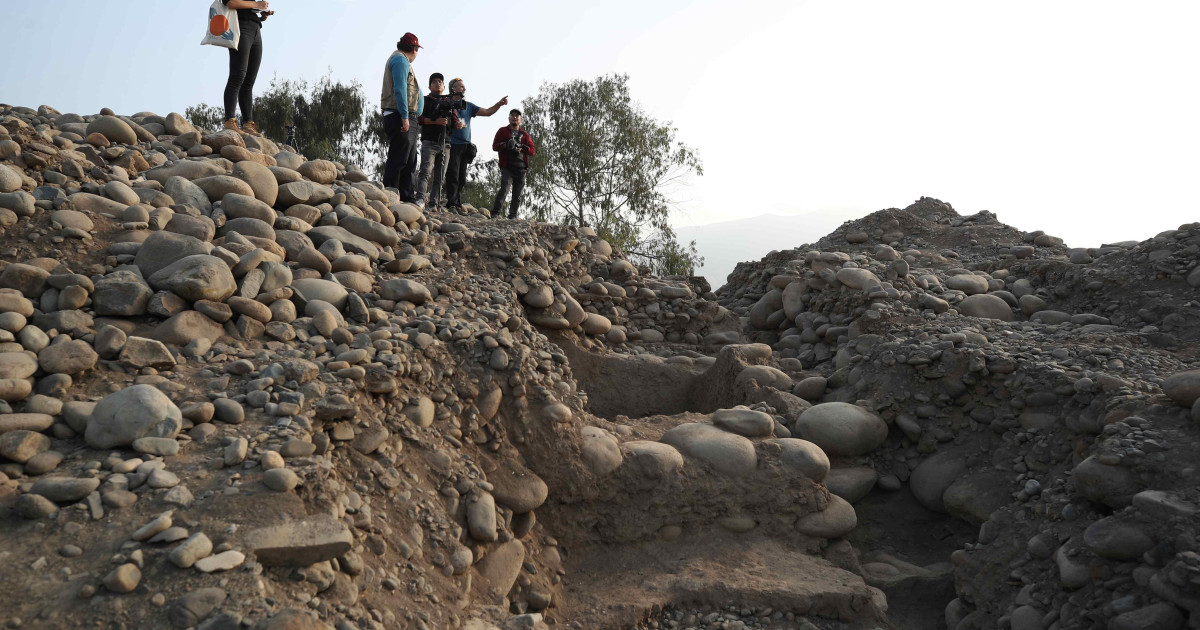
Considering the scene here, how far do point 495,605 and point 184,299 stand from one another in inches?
90.4

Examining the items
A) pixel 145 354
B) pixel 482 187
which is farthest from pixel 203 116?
pixel 145 354

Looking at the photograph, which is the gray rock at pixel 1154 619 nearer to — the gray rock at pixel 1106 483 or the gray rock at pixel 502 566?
the gray rock at pixel 1106 483

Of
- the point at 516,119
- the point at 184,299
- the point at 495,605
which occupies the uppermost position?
the point at 516,119

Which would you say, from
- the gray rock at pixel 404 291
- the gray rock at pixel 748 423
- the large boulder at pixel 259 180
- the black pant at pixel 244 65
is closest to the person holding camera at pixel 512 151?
the black pant at pixel 244 65

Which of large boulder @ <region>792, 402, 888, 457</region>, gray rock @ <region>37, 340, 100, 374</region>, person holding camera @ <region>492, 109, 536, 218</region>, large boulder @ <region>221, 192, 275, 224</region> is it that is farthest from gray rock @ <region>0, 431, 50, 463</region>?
person holding camera @ <region>492, 109, 536, 218</region>

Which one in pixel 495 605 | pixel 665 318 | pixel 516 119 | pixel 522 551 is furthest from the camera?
pixel 516 119

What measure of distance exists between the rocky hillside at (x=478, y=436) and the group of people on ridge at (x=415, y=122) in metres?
0.73

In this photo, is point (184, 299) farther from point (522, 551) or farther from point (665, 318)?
point (665, 318)

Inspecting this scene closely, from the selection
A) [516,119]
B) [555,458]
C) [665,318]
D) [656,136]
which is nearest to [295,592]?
[555,458]

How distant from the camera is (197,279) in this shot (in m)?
4.05

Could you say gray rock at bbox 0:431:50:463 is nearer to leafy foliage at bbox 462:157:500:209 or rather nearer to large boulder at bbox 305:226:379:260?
large boulder at bbox 305:226:379:260

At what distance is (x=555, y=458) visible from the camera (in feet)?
14.2

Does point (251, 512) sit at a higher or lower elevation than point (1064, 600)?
higher

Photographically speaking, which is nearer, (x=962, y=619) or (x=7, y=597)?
(x=7, y=597)
